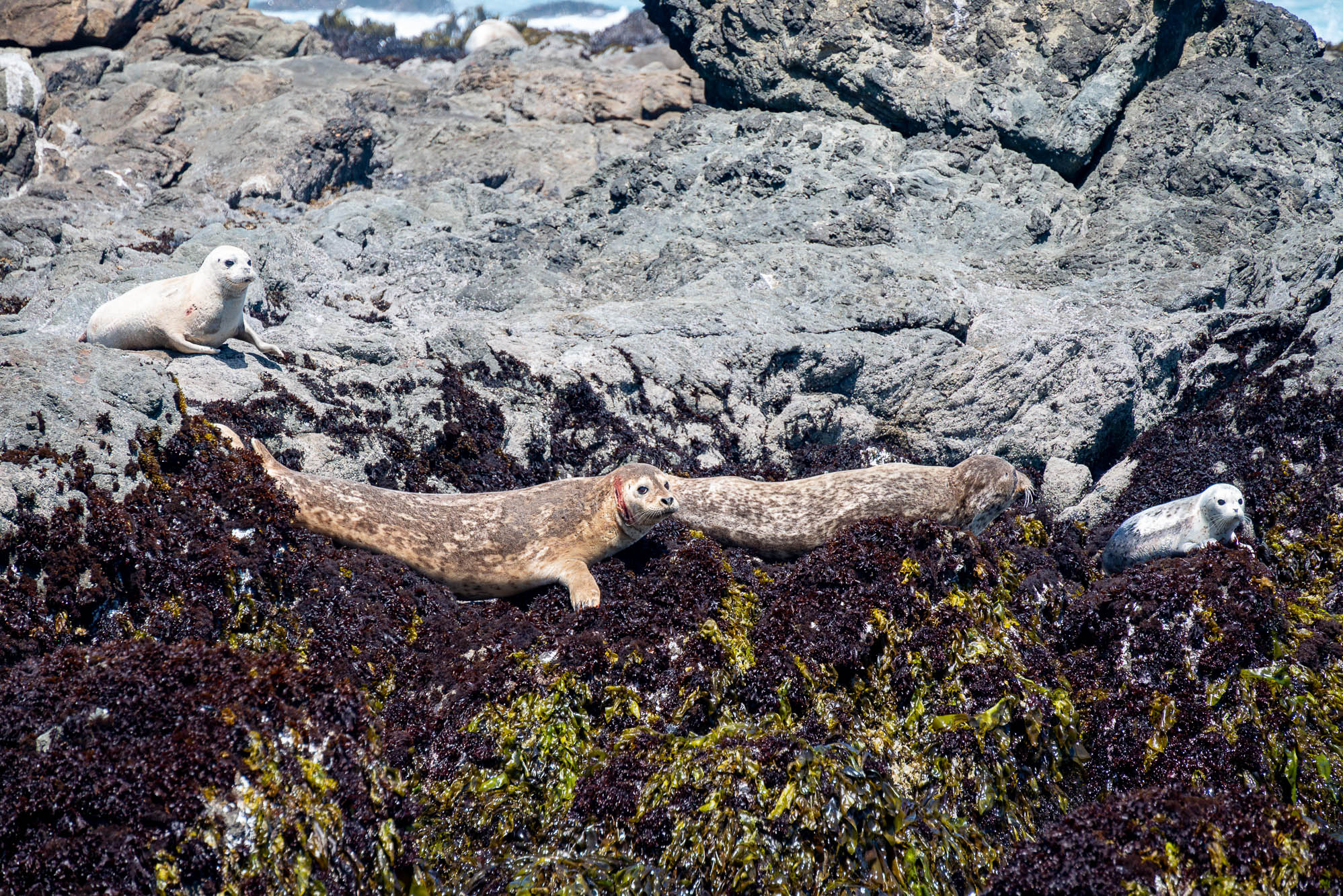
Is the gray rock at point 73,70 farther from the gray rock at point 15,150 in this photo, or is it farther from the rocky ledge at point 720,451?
the gray rock at point 15,150

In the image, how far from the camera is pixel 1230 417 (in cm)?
813

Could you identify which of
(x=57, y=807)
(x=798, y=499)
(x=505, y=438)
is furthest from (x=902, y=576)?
(x=57, y=807)

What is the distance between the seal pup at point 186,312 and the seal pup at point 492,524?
5.28 feet

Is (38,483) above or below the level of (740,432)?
above

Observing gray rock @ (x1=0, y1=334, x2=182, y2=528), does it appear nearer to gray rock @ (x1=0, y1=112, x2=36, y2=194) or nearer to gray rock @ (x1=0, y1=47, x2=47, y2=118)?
gray rock @ (x1=0, y1=112, x2=36, y2=194)

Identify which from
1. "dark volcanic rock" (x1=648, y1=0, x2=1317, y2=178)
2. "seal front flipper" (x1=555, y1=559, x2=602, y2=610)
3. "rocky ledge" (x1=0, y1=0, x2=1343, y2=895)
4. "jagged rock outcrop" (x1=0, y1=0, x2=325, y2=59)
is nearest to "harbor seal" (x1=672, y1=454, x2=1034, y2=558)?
"rocky ledge" (x1=0, y1=0, x2=1343, y2=895)

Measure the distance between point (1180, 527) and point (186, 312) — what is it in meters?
7.03

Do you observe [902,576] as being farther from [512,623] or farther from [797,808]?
[512,623]

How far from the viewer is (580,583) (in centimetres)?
607

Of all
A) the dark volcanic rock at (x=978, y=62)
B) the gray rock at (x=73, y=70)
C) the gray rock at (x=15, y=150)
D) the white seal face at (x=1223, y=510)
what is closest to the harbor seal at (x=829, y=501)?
the white seal face at (x=1223, y=510)

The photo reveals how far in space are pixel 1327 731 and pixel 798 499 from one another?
10.6ft

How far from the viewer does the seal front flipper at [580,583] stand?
5.88m

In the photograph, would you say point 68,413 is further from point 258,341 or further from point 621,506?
point 621,506

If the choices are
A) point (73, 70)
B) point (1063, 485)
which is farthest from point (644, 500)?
point (73, 70)
